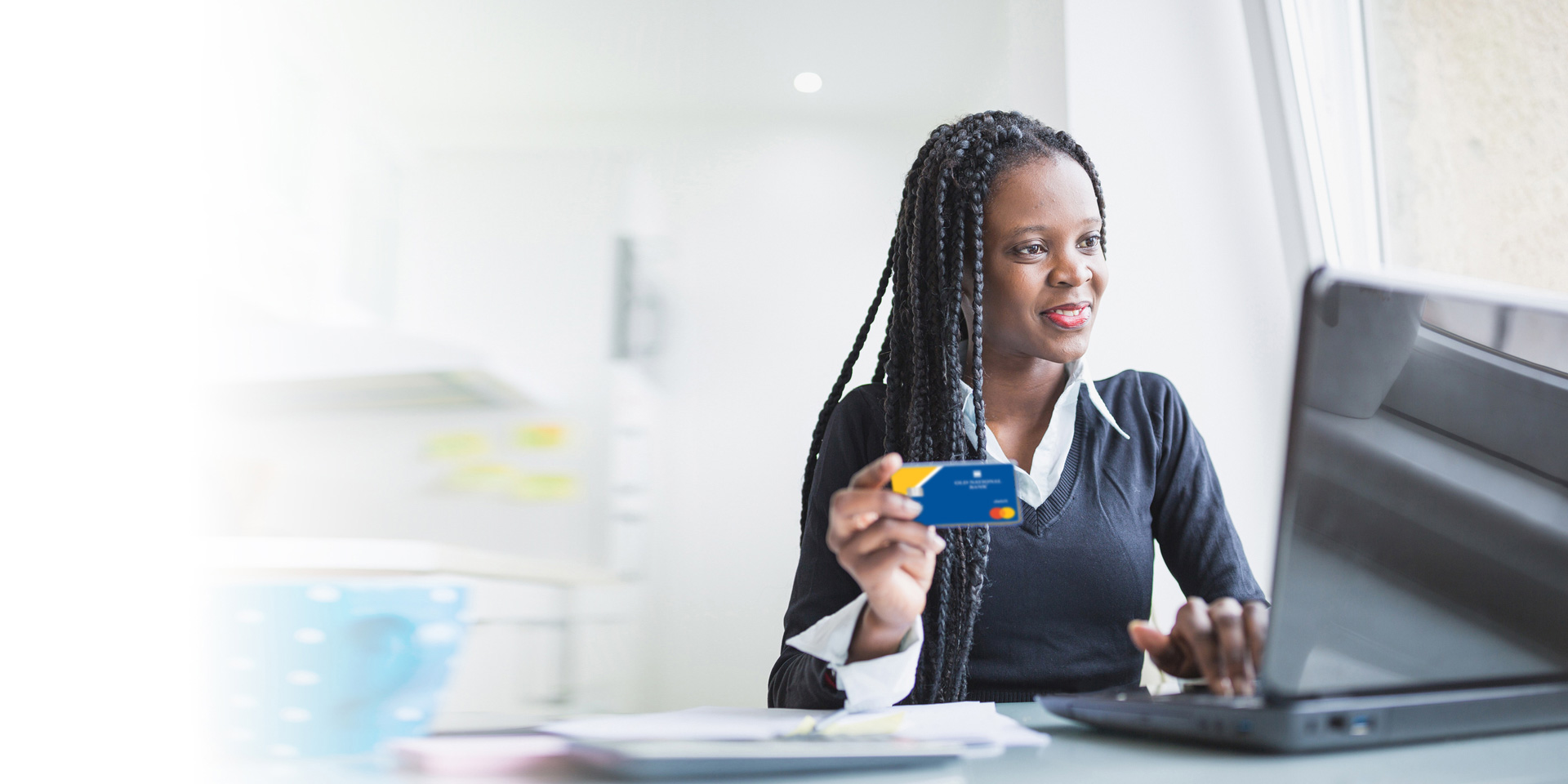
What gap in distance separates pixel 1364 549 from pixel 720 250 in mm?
2006

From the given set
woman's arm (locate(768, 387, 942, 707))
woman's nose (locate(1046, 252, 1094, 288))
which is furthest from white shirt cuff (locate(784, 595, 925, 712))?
woman's nose (locate(1046, 252, 1094, 288))

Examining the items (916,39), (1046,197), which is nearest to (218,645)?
(1046,197)

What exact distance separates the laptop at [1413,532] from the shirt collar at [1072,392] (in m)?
0.51

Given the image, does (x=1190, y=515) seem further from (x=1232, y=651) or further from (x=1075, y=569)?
(x=1232, y=651)

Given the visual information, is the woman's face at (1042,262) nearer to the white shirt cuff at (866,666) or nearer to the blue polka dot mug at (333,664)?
the white shirt cuff at (866,666)

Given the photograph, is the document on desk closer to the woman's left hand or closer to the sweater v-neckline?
the woman's left hand

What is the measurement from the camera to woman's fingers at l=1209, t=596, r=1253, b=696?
51 cm

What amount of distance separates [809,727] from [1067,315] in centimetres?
61

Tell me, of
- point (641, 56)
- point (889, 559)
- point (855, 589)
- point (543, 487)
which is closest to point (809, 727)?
point (889, 559)

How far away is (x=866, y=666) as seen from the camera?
2.16ft

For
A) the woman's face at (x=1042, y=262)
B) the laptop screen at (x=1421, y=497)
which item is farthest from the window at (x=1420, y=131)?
the laptop screen at (x=1421, y=497)

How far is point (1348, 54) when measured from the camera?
1506 mm

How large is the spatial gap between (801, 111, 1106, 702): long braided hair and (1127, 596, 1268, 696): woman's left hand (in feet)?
0.94

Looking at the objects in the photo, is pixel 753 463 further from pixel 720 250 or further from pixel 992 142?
pixel 992 142
